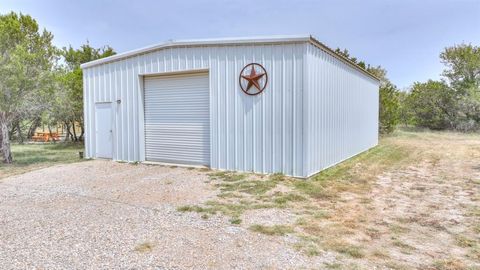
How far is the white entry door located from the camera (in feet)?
30.3

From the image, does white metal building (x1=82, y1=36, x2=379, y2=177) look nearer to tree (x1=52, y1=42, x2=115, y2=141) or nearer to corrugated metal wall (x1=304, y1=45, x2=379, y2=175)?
corrugated metal wall (x1=304, y1=45, x2=379, y2=175)

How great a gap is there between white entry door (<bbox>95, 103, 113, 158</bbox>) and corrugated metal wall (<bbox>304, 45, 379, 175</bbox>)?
604 centimetres

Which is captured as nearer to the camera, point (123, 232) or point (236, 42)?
point (123, 232)

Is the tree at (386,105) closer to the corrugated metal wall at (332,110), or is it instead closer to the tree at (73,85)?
the corrugated metal wall at (332,110)

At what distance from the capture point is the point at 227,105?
23.7 feet

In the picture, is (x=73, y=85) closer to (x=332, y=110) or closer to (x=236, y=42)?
(x=236, y=42)

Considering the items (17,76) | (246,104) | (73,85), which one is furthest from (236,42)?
(73,85)

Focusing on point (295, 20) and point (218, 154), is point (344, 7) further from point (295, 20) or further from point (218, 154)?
point (218, 154)

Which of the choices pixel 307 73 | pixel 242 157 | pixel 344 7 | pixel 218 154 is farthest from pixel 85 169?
pixel 344 7

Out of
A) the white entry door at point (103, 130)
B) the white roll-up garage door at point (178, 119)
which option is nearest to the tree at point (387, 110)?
the white roll-up garage door at point (178, 119)

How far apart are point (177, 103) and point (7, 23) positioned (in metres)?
5.86

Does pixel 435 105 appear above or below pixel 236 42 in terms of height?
below

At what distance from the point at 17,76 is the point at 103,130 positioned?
2.62 meters

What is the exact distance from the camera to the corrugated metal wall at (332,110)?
662 cm
